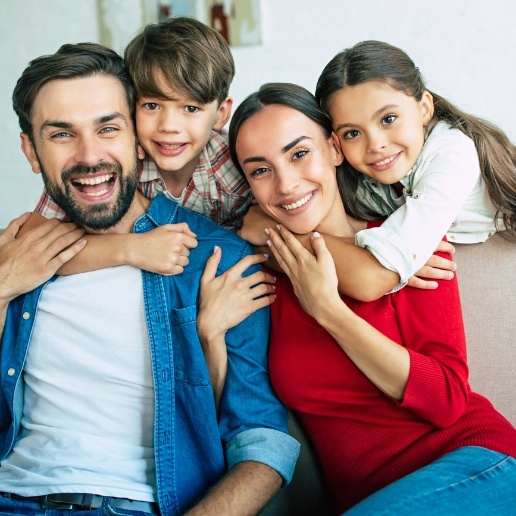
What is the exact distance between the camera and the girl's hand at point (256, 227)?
1.71 meters

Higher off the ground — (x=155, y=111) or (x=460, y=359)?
(x=155, y=111)

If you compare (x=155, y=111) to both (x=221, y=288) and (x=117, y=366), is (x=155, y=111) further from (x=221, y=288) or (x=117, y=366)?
(x=117, y=366)

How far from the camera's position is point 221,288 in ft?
5.26

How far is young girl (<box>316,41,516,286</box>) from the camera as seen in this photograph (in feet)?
5.02

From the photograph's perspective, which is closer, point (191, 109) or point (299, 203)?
point (299, 203)

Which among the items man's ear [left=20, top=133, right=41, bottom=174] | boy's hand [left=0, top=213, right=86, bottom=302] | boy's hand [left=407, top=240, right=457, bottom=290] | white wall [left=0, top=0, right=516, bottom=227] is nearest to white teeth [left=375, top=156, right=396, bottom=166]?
boy's hand [left=407, top=240, right=457, bottom=290]

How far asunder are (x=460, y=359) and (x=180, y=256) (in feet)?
2.25

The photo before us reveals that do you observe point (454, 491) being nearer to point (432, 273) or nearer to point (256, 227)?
point (432, 273)

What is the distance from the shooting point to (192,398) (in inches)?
62.1

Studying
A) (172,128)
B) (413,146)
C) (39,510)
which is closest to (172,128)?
(172,128)

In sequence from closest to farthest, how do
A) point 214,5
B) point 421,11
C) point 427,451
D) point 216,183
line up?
1. point 427,451
2. point 216,183
3. point 421,11
4. point 214,5

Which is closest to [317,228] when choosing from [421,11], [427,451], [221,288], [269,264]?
[269,264]

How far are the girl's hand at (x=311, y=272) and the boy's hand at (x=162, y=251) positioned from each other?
0.22 metres

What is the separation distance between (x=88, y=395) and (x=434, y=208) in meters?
0.91
